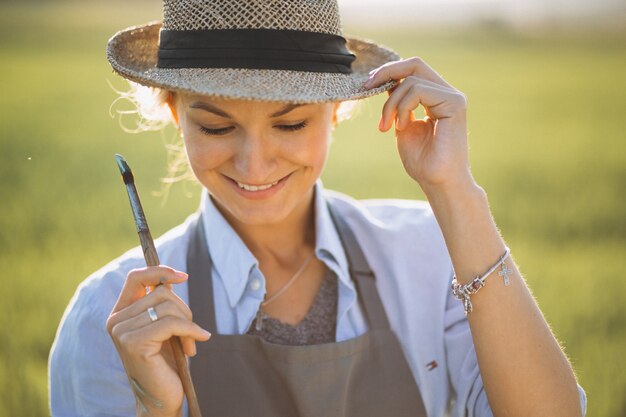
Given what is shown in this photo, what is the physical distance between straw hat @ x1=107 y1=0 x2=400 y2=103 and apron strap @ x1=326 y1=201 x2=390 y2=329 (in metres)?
0.60

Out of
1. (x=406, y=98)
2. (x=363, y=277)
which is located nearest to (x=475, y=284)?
(x=363, y=277)

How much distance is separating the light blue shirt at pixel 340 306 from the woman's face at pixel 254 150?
220 millimetres

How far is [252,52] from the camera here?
2.22m

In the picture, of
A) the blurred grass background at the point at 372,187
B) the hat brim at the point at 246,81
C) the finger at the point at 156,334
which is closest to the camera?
the finger at the point at 156,334

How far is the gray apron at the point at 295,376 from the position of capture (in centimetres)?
234

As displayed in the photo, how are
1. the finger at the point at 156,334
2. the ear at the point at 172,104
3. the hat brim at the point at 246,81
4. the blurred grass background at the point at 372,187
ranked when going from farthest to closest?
the blurred grass background at the point at 372,187, the ear at the point at 172,104, the hat brim at the point at 246,81, the finger at the point at 156,334

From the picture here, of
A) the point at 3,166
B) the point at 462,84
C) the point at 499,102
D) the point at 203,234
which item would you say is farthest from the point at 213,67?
the point at 462,84

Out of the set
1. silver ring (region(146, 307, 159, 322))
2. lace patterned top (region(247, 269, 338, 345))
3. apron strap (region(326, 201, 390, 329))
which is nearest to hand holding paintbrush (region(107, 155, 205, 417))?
silver ring (region(146, 307, 159, 322))

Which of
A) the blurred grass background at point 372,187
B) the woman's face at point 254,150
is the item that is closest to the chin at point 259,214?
the woman's face at point 254,150

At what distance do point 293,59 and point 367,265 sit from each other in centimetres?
77

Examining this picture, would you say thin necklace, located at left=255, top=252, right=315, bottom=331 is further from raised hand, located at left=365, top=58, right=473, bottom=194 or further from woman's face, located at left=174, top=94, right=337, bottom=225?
raised hand, located at left=365, top=58, right=473, bottom=194

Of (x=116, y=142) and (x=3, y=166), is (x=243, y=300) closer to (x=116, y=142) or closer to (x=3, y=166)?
(x=3, y=166)

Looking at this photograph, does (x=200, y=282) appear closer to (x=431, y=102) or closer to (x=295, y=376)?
(x=295, y=376)

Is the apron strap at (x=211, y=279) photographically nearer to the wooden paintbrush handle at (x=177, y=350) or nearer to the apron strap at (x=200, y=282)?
the apron strap at (x=200, y=282)
